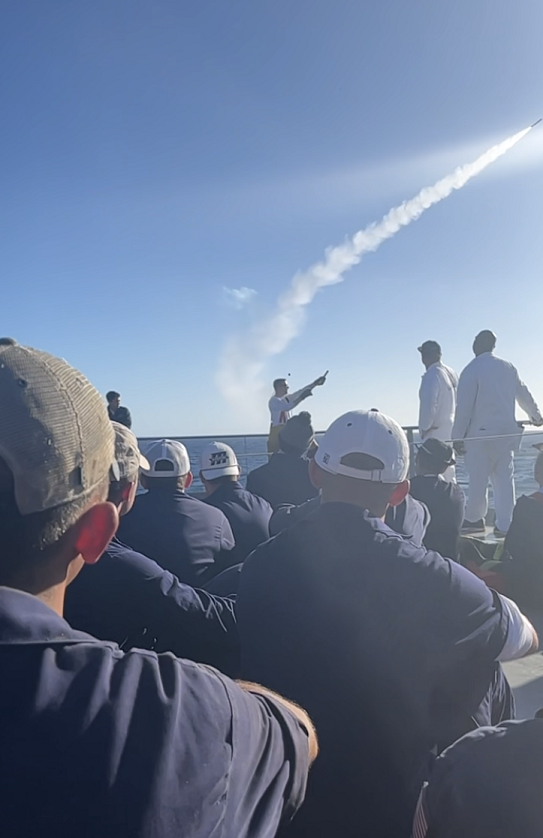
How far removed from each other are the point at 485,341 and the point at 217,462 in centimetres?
423

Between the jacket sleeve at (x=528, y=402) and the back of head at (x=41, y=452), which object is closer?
the back of head at (x=41, y=452)

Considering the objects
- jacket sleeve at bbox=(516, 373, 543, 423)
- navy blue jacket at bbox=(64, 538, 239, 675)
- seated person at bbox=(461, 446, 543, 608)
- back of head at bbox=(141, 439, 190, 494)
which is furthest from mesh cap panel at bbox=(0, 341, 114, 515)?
jacket sleeve at bbox=(516, 373, 543, 423)

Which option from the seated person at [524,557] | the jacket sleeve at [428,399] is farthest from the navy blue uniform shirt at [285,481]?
the jacket sleeve at [428,399]

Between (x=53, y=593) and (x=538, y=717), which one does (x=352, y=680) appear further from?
(x=53, y=593)

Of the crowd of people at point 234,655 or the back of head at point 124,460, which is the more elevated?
the back of head at point 124,460

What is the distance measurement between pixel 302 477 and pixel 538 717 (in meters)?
4.53

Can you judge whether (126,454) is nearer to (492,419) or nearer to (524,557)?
(524,557)

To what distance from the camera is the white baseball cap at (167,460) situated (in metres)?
3.98

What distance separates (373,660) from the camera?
2098mm

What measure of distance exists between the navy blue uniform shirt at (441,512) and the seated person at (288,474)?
1169 millimetres

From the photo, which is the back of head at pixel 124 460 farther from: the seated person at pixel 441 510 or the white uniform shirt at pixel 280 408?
the white uniform shirt at pixel 280 408

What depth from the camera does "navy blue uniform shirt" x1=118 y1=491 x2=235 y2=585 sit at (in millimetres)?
3707

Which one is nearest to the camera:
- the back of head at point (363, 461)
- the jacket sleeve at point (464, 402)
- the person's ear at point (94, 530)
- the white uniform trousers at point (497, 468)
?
the person's ear at point (94, 530)

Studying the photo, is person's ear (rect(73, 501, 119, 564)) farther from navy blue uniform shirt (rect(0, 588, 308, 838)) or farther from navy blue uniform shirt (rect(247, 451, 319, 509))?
navy blue uniform shirt (rect(247, 451, 319, 509))
